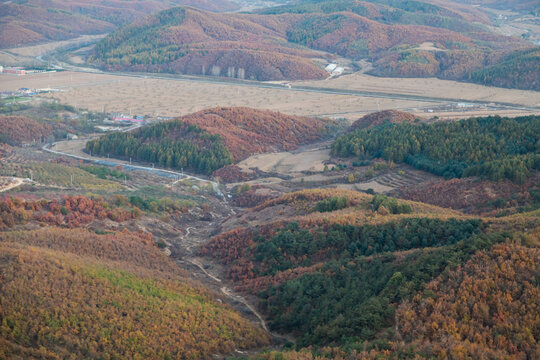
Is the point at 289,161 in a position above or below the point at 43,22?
below

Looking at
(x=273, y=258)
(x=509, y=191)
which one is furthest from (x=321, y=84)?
(x=273, y=258)

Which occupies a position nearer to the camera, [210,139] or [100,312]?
[100,312]

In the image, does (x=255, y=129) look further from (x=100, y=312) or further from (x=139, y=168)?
(x=100, y=312)

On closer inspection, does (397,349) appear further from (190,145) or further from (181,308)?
(190,145)

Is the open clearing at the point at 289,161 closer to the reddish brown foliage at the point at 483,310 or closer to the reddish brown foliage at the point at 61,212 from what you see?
the reddish brown foliage at the point at 61,212

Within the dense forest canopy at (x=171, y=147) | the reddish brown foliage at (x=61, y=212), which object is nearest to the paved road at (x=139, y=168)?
the dense forest canopy at (x=171, y=147)

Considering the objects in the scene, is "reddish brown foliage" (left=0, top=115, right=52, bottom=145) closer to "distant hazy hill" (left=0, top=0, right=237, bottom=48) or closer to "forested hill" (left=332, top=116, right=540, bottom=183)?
"forested hill" (left=332, top=116, right=540, bottom=183)

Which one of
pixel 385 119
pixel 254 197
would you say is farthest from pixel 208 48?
pixel 254 197
